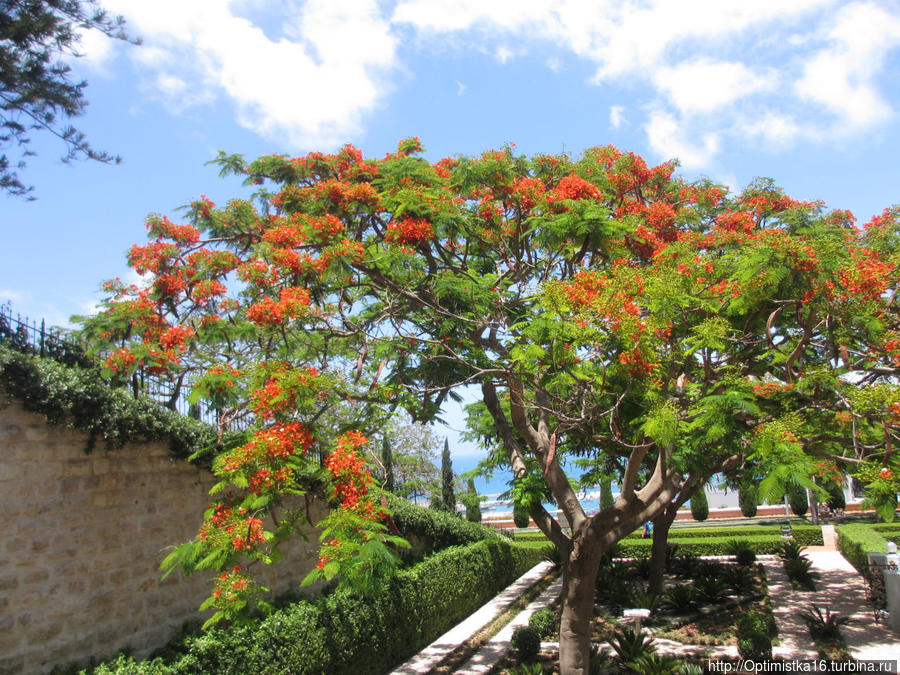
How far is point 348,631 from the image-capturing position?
9.28m

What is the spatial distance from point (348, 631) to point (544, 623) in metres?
3.99

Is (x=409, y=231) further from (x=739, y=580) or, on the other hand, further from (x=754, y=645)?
(x=739, y=580)

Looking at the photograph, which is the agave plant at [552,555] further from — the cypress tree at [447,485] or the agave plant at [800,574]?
the agave plant at [800,574]

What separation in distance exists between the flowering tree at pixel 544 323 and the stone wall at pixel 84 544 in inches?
48.4

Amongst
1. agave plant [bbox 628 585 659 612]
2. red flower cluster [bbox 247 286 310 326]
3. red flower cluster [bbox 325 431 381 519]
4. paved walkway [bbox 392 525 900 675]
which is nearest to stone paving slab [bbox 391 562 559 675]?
paved walkway [bbox 392 525 900 675]

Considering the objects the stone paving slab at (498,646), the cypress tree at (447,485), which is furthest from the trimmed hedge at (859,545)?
the cypress tree at (447,485)

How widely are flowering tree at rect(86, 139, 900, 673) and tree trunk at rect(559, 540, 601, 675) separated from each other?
0.10 feet

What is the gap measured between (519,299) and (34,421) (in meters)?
6.54

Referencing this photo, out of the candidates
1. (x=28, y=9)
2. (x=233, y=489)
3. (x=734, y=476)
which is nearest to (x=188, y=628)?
(x=233, y=489)

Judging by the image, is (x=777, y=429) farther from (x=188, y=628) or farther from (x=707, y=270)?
(x=188, y=628)

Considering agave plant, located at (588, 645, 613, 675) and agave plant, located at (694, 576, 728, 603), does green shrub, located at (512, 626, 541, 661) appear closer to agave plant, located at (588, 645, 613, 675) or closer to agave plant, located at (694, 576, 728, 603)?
agave plant, located at (588, 645, 613, 675)

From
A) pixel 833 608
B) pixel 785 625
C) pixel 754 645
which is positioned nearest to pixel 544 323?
pixel 754 645

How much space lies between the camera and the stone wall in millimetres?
6297

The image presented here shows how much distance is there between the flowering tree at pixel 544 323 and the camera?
6.66m
